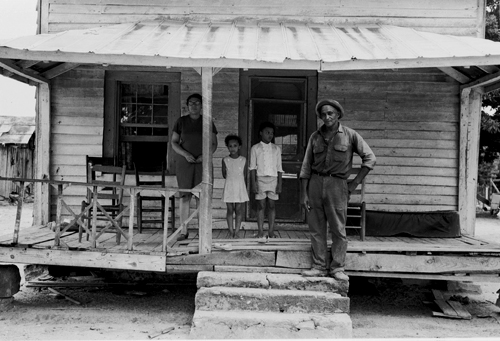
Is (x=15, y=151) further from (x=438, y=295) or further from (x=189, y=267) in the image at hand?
(x=438, y=295)

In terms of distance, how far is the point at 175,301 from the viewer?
691 cm

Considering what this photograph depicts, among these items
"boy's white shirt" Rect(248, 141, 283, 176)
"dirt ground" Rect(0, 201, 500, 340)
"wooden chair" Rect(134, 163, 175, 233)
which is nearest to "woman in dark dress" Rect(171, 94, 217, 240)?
"wooden chair" Rect(134, 163, 175, 233)

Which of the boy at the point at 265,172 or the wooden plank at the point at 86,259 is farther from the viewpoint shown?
the boy at the point at 265,172

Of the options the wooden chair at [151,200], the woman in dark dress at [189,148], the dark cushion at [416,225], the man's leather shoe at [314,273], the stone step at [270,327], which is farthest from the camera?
the dark cushion at [416,225]

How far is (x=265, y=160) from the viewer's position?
670cm

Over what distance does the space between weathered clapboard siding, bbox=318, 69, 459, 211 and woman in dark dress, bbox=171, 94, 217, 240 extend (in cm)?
220

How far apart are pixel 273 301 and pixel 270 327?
34cm

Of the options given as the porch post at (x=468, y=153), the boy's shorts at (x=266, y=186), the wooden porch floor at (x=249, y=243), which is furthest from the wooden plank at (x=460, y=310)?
the boy's shorts at (x=266, y=186)

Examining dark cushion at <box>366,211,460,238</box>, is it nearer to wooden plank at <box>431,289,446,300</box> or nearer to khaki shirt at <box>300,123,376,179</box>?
wooden plank at <box>431,289,446,300</box>

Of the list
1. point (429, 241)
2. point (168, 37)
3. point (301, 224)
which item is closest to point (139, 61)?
point (168, 37)

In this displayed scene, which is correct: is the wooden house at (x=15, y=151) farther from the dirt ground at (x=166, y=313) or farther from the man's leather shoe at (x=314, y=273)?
the man's leather shoe at (x=314, y=273)

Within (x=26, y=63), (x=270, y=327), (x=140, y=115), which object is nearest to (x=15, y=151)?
(x=140, y=115)

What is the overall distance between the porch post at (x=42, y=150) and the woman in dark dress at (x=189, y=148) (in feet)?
7.62

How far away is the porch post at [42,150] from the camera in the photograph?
778cm
